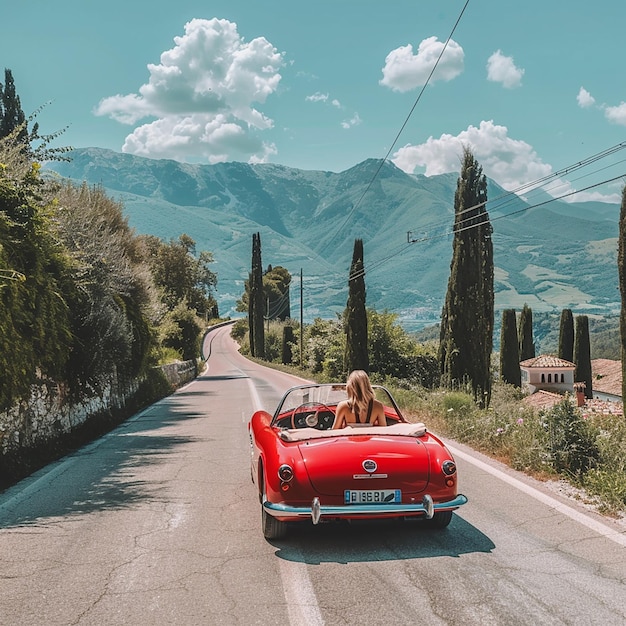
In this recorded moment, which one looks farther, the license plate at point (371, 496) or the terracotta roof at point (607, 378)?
the terracotta roof at point (607, 378)

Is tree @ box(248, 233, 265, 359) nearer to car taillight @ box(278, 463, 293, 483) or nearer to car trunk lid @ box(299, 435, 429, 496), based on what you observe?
car trunk lid @ box(299, 435, 429, 496)

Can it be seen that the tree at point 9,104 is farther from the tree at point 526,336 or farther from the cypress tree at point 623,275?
the tree at point 526,336

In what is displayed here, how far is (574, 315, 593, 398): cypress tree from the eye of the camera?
2446 inches

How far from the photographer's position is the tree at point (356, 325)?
36.3m

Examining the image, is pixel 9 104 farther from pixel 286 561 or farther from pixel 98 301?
pixel 286 561

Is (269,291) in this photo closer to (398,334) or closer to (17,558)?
(398,334)

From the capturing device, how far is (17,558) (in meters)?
5.31

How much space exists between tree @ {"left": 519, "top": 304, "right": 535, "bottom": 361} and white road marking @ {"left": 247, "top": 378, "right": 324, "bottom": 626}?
6857 centimetres

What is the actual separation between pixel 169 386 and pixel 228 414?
12.5 m

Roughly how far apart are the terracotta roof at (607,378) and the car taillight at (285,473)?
208 feet

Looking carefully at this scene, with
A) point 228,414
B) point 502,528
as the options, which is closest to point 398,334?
point 228,414

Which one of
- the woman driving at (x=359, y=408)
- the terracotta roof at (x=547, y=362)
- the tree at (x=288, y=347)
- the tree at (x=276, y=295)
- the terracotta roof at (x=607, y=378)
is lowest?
the terracotta roof at (x=607, y=378)

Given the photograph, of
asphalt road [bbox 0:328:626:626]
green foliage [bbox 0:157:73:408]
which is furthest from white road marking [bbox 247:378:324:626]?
green foliage [bbox 0:157:73:408]

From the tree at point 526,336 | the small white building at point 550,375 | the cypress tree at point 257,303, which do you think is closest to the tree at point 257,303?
the cypress tree at point 257,303
